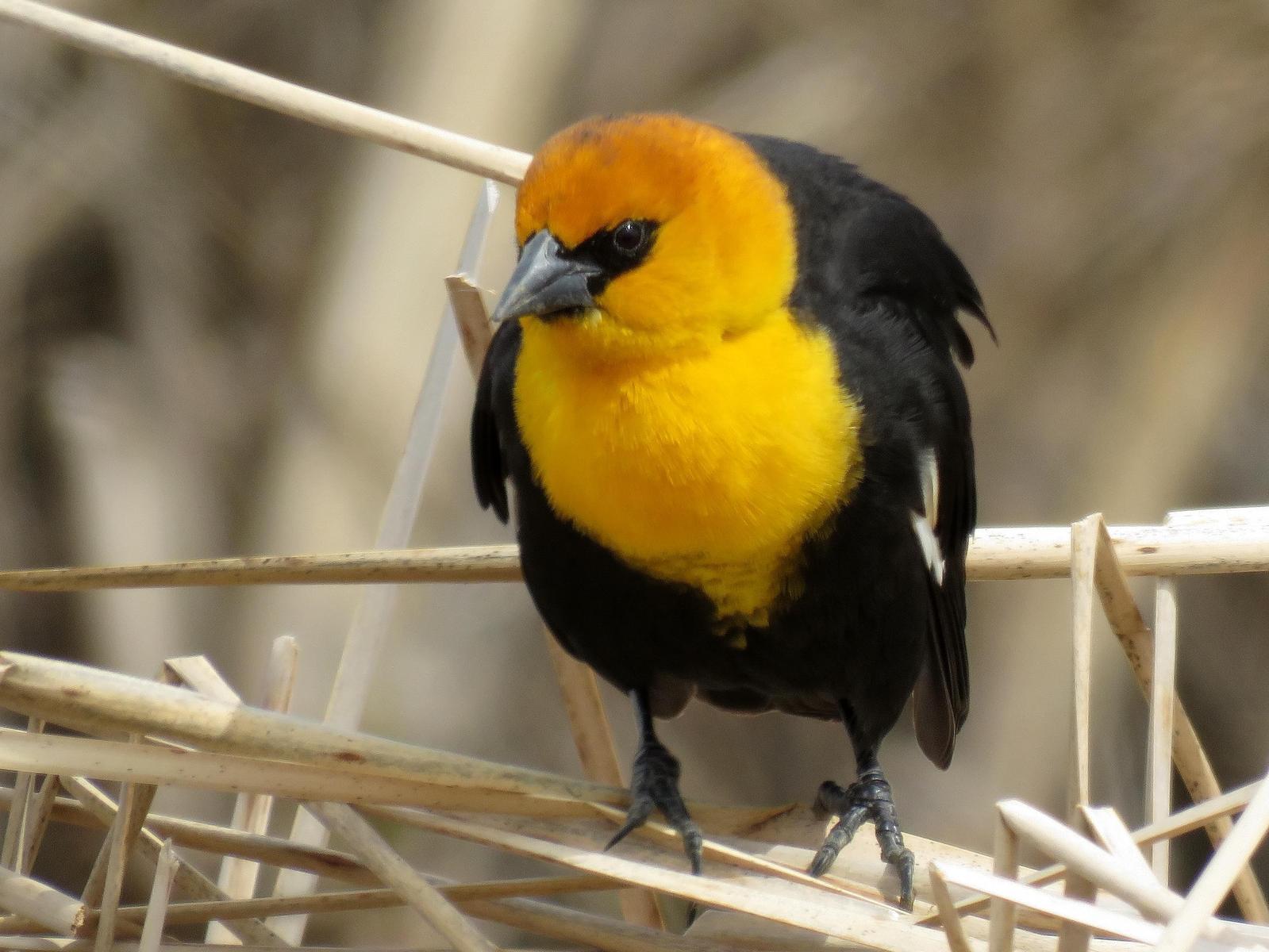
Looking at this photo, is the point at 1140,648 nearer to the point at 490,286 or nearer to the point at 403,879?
the point at 403,879

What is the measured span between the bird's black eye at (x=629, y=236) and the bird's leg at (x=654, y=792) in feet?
2.26

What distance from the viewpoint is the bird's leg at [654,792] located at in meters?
1.92

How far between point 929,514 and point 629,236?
23.5 inches

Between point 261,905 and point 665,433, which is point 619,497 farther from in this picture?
point 261,905

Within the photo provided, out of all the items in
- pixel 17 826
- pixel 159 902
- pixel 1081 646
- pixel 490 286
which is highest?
pixel 490 286

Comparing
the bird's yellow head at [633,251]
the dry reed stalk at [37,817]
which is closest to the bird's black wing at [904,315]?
the bird's yellow head at [633,251]

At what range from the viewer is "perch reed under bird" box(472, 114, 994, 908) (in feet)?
6.71

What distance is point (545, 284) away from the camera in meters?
2.02

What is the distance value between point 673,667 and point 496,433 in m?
0.49

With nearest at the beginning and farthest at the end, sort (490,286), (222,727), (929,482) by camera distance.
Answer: (222,727)
(929,482)
(490,286)

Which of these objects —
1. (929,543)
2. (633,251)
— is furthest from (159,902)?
(929,543)

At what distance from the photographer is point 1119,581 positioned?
6.57 feet

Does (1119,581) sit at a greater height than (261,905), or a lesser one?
greater

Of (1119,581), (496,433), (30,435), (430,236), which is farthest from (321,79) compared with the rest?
(1119,581)
